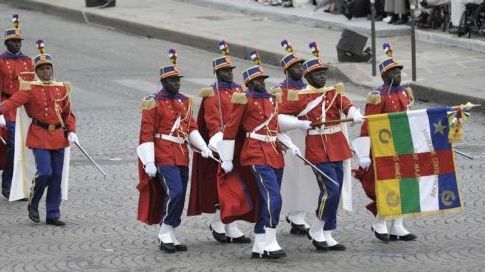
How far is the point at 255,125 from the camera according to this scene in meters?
13.5

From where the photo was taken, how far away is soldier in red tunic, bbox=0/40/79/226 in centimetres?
1496

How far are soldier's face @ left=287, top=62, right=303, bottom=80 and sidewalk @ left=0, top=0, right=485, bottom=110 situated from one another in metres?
8.17

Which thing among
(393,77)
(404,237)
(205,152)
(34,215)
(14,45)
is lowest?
(404,237)

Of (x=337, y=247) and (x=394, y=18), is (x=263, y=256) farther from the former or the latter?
(x=394, y=18)

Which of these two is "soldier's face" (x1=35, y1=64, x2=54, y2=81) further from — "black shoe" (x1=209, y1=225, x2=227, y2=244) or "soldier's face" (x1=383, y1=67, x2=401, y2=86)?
"soldier's face" (x1=383, y1=67, x2=401, y2=86)

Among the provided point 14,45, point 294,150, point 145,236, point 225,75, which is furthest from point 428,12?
point 294,150

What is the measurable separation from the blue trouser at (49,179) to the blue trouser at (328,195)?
295 cm

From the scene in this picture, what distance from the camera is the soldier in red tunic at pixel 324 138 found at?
13.7 m

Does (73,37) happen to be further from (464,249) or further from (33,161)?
(464,249)

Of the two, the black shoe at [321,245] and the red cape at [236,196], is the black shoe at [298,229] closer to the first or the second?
the black shoe at [321,245]

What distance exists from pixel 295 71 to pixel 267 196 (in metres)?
1.66

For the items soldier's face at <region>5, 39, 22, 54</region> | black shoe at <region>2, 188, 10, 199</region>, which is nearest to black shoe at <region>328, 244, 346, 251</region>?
black shoe at <region>2, 188, 10, 199</region>

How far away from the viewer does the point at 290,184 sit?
1421 centimetres

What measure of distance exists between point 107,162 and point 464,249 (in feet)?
20.5
